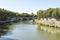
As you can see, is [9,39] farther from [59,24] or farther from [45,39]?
[59,24]

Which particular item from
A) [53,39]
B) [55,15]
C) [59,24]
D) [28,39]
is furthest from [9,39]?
[55,15]

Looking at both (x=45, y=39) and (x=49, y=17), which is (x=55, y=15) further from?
(x=45, y=39)

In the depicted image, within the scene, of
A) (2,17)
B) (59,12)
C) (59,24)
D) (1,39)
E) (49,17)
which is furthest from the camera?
(2,17)

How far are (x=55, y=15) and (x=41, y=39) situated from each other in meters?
21.2

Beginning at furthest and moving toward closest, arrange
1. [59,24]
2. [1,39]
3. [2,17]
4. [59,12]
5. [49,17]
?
[2,17]
[49,17]
[59,12]
[59,24]
[1,39]

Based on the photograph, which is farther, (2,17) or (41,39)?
(2,17)

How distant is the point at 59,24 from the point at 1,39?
19.4 m

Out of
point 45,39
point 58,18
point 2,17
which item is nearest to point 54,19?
point 58,18

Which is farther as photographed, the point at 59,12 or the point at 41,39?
the point at 59,12

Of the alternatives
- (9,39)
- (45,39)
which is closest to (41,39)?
(45,39)

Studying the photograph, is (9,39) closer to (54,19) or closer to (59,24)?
(59,24)

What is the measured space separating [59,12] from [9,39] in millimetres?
23446

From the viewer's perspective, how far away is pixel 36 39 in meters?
21.6

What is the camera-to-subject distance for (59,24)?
37406 mm
